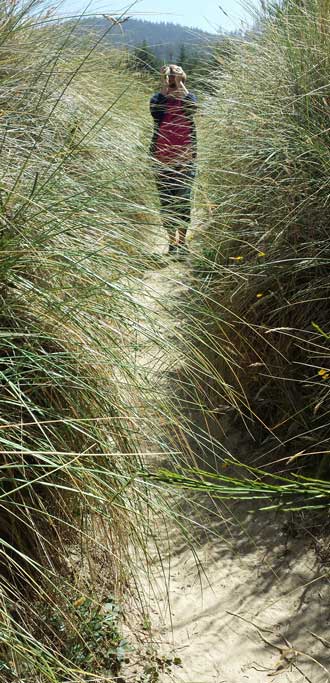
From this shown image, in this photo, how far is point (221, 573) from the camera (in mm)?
3271

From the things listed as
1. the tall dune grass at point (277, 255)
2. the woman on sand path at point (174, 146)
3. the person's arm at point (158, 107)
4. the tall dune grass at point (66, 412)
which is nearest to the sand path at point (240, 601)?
the tall dune grass at point (66, 412)

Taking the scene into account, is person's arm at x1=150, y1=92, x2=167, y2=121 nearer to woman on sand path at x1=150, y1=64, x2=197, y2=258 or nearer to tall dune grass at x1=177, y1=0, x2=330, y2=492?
woman on sand path at x1=150, y1=64, x2=197, y2=258

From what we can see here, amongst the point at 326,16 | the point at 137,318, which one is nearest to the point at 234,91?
the point at 326,16

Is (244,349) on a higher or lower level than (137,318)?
lower

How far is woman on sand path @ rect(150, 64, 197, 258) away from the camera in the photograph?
12.8 feet

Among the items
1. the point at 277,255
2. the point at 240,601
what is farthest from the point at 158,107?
the point at 240,601

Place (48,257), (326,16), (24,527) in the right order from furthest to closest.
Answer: (326,16)
(48,257)
(24,527)

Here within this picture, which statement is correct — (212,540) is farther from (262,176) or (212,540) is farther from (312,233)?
(262,176)

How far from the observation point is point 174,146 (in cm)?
451

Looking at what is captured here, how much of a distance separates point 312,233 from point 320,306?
33 cm

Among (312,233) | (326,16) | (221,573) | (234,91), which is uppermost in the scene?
(326,16)

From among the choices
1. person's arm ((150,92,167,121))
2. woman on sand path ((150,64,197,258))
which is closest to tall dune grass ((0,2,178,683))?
woman on sand path ((150,64,197,258))

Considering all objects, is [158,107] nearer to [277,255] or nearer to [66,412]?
[277,255]

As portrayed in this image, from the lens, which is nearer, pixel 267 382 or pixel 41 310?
pixel 41 310
